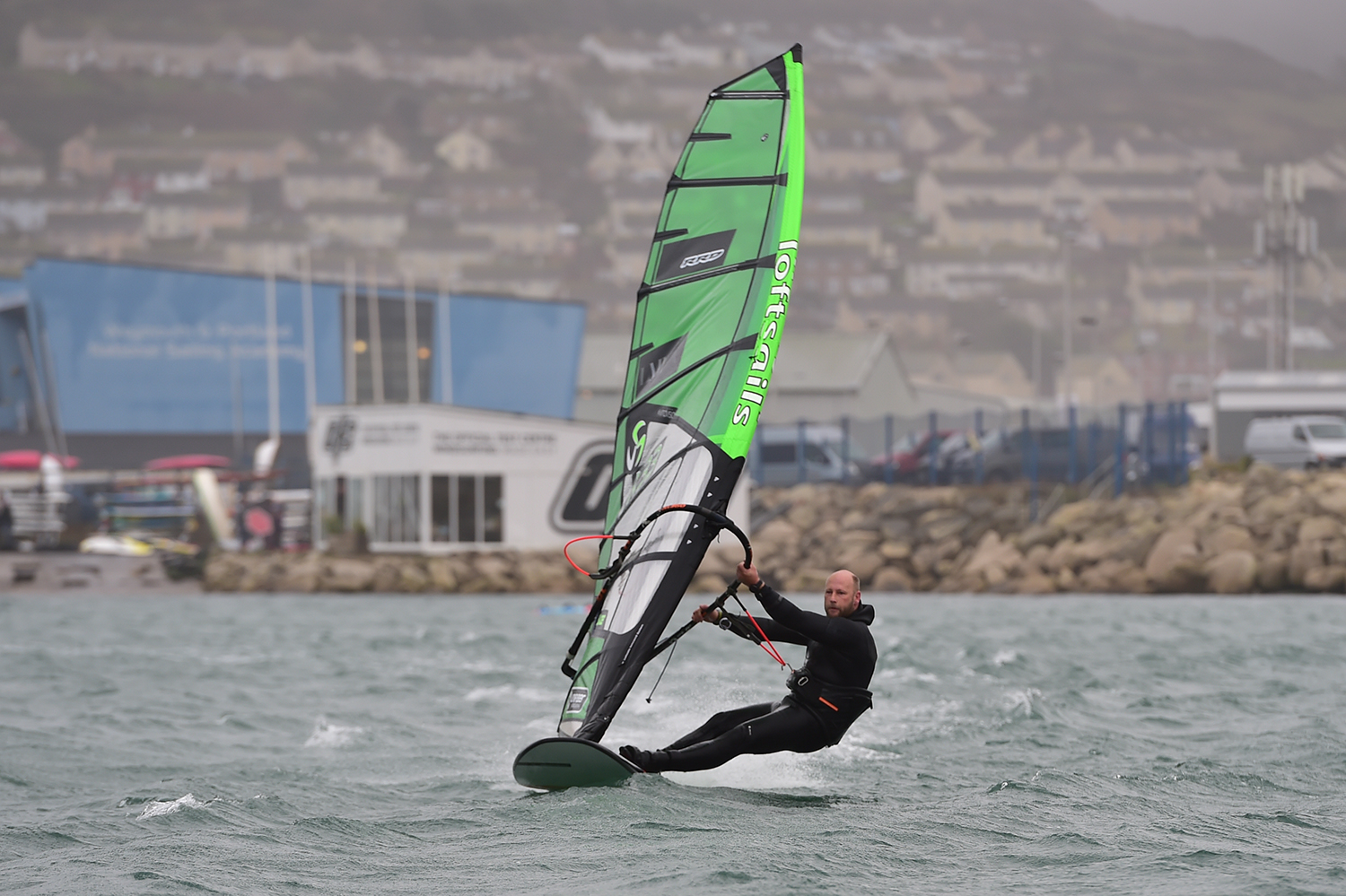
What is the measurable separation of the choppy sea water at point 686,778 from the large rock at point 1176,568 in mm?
8329

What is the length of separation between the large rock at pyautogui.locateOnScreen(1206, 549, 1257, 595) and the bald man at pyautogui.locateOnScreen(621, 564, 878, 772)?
20330 millimetres

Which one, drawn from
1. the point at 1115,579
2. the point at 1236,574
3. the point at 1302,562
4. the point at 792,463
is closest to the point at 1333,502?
the point at 1302,562

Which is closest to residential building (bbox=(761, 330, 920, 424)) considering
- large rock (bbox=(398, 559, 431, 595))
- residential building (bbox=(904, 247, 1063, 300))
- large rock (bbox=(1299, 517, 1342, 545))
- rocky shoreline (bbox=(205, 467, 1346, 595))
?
rocky shoreline (bbox=(205, 467, 1346, 595))

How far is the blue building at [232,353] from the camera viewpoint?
6034cm

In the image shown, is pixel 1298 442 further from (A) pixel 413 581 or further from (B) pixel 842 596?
(B) pixel 842 596

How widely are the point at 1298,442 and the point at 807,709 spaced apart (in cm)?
2928

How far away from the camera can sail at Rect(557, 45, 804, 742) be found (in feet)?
30.6

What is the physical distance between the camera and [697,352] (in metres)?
10.0

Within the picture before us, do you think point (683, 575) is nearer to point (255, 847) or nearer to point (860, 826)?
point (860, 826)

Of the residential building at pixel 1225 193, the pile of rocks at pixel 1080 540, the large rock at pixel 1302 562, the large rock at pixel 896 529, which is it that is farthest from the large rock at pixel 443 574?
the residential building at pixel 1225 193

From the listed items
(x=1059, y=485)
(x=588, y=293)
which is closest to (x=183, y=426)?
(x=1059, y=485)

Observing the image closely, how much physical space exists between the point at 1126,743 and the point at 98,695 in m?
9.27

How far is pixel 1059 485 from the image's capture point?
35156 millimetres

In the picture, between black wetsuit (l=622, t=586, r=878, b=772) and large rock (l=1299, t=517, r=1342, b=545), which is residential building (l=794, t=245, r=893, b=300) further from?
black wetsuit (l=622, t=586, r=878, b=772)
